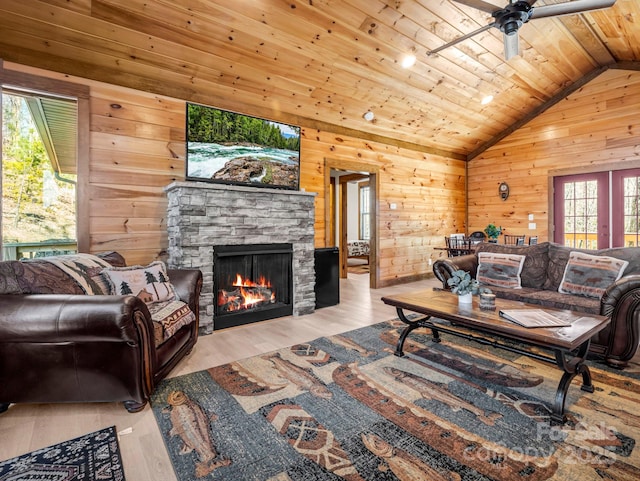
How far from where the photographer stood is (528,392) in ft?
7.09

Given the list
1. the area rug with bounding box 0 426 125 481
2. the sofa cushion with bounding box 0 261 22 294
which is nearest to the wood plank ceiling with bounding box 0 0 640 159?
the sofa cushion with bounding box 0 261 22 294

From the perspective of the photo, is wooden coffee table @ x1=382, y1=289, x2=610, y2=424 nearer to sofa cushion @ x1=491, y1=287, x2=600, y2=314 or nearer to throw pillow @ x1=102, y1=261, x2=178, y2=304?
sofa cushion @ x1=491, y1=287, x2=600, y2=314

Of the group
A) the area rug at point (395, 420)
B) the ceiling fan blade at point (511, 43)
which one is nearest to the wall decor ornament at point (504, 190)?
the ceiling fan blade at point (511, 43)

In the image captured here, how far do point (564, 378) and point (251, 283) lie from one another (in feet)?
9.86

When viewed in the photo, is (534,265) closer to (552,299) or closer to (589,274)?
(589,274)

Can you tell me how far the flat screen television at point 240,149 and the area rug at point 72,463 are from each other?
2591 millimetres

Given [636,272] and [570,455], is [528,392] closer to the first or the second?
[570,455]

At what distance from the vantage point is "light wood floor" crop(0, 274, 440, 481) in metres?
1.58

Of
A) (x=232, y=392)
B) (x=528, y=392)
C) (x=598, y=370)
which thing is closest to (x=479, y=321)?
(x=528, y=392)

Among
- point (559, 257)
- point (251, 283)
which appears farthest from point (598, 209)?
point (251, 283)

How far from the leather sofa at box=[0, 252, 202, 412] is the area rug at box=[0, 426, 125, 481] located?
0.85 feet

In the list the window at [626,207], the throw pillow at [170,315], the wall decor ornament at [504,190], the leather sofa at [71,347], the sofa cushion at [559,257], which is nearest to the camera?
the leather sofa at [71,347]

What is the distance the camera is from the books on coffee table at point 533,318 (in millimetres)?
2076

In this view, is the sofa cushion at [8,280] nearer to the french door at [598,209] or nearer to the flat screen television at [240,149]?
the flat screen television at [240,149]
